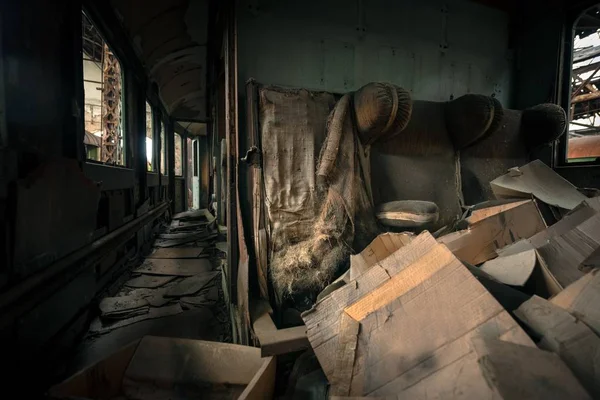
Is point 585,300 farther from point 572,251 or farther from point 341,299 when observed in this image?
point 341,299

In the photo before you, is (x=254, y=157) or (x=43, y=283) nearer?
(x=43, y=283)

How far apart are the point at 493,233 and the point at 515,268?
370mm

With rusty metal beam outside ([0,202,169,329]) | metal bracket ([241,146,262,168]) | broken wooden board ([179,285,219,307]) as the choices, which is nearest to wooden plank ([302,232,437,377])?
metal bracket ([241,146,262,168])

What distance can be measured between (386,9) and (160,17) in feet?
7.75

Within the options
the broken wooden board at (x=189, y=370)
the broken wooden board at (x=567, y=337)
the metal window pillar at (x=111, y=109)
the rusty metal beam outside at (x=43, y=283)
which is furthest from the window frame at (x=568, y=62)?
the metal window pillar at (x=111, y=109)

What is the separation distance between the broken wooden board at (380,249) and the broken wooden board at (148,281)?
91.3 inches

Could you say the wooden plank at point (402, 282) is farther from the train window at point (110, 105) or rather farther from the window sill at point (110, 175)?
the train window at point (110, 105)

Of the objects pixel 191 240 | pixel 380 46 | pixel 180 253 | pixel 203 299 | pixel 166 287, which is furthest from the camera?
pixel 191 240

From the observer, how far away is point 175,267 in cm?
339

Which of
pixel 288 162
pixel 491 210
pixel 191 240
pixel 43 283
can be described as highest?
pixel 288 162

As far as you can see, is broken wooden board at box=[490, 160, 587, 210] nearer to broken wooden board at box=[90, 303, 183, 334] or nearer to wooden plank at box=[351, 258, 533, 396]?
wooden plank at box=[351, 258, 533, 396]

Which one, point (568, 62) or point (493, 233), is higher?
point (568, 62)

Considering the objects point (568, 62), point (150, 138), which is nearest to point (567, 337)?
point (568, 62)

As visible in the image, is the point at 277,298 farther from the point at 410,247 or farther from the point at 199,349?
the point at 410,247
